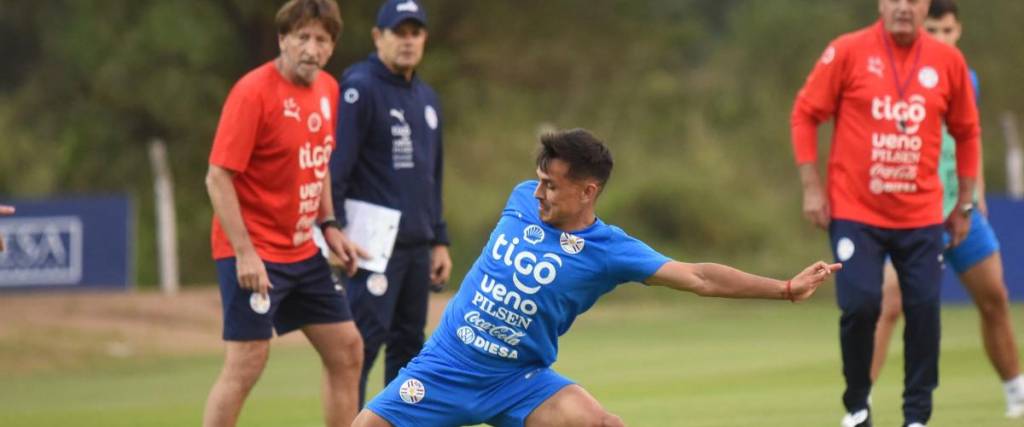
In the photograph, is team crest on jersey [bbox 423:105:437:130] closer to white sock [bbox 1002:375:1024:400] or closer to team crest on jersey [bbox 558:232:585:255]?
team crest on jersey [bbox 558:232:585:255]

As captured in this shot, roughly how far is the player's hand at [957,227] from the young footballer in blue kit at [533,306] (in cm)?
287

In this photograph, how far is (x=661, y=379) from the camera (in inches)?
528

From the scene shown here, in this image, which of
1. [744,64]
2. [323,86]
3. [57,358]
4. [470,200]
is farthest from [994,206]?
[744,64]

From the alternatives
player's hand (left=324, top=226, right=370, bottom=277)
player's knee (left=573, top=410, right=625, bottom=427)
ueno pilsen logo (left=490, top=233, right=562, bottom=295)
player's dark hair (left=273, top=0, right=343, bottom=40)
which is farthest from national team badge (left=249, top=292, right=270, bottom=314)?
player's knee (left=573, top=410, right=625, bottom=427)

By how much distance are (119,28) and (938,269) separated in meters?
22.7

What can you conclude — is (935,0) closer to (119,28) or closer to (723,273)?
(723,273)

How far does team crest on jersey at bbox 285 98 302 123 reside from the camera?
7863mm

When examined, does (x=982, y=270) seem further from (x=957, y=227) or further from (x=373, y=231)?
(x=373, y=231)

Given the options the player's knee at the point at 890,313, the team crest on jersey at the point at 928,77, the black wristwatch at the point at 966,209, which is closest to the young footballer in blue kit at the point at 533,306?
the team crest on jersey at the point at 928,77

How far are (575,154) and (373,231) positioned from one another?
2.40 metres

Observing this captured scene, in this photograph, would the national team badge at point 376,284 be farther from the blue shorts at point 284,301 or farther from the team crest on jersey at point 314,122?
the team crest on jersey at point 314,122

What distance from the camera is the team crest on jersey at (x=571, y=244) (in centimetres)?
659

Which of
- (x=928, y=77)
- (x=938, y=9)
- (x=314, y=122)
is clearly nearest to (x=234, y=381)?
(x=314, y=122)

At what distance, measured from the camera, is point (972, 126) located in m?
8.73
